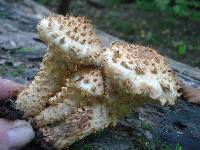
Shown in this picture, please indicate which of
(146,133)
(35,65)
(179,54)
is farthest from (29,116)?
(179,54)

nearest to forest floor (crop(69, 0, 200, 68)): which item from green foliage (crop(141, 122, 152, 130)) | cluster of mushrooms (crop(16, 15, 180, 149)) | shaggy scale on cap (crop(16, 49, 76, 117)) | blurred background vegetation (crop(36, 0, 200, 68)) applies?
blurred background vegetation (crop(36, 0, 200, 68))

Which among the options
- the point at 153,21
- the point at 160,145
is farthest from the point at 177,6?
the point at 160,145

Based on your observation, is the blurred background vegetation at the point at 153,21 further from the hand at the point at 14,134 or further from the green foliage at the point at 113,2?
the hand at the point at 14,134

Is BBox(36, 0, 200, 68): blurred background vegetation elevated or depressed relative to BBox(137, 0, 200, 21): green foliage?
depressed

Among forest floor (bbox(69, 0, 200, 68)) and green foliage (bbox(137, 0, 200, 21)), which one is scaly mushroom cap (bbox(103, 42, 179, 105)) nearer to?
forest floor (bbox(69, 0, 200, 68))

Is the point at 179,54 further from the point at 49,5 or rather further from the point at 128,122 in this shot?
the point at 128,122

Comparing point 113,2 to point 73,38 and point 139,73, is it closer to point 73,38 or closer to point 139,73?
point 73,38

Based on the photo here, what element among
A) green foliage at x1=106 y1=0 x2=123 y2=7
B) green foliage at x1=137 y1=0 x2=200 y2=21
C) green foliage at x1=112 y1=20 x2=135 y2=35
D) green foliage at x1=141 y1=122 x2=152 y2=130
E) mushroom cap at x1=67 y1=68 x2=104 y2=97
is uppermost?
green foliage at x1=137 y1=0 x2=200 y2=21

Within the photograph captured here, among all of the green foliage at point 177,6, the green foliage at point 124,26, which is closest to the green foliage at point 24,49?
the green foliage at point 124,26
